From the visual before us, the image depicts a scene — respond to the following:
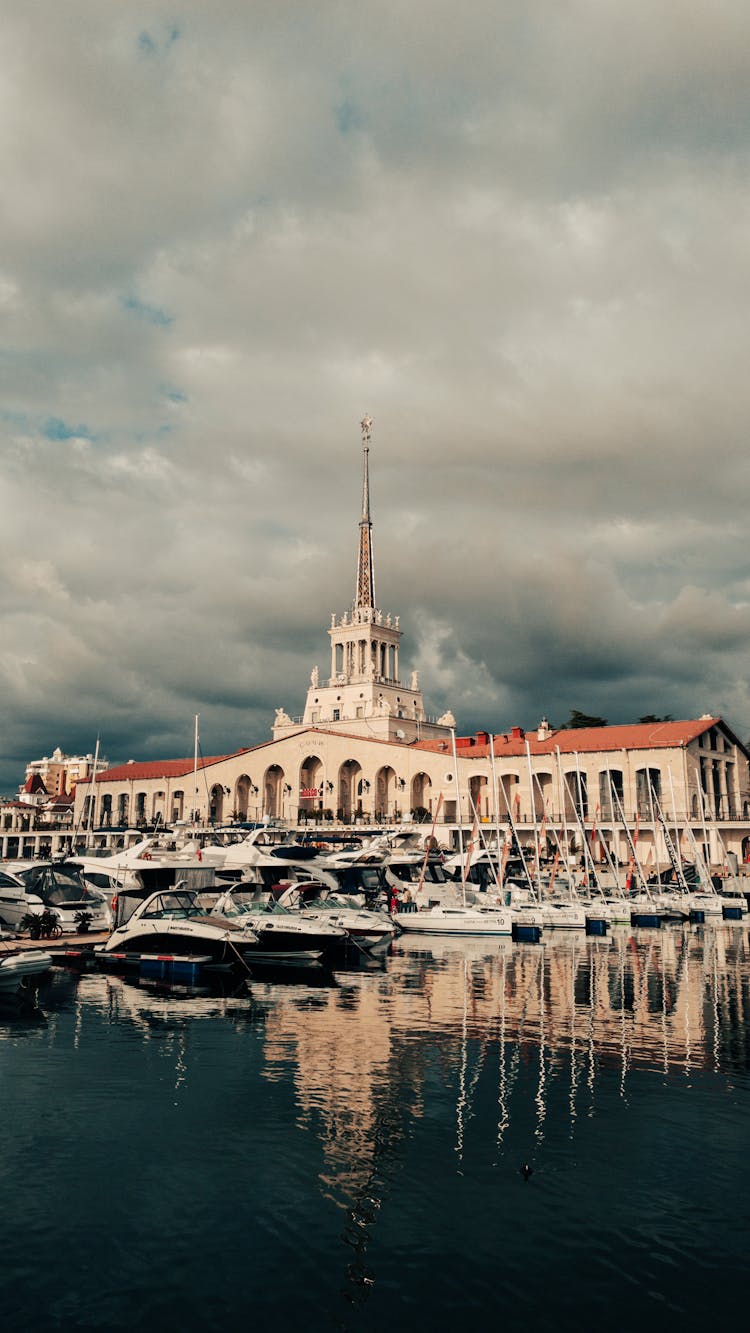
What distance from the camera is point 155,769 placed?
13375cm

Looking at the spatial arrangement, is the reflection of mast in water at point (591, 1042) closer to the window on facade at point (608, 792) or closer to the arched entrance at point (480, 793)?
the window on facade at point (608, 792)

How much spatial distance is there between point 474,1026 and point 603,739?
80.1 metres

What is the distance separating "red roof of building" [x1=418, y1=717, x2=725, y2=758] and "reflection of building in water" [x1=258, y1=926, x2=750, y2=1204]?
5815 cm

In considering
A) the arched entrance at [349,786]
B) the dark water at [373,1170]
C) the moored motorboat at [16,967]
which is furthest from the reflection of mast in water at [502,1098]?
the arched entrance at [349,786]

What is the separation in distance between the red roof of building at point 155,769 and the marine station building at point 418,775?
215mm

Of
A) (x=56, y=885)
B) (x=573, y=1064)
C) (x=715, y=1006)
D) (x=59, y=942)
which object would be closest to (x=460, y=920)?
(x=56, y=885)

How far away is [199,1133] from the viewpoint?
53.0ft

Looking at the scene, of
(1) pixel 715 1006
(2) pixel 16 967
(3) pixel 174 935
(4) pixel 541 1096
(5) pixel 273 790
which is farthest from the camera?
(5) pixel 273 790

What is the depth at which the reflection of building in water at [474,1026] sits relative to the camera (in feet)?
57.7

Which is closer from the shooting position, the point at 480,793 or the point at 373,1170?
the point at 373,1170

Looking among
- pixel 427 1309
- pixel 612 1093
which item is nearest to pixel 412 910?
pixel 612 1093

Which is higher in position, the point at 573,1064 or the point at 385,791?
the point at 385,791

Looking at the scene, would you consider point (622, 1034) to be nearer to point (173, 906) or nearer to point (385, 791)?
point (173, 906)

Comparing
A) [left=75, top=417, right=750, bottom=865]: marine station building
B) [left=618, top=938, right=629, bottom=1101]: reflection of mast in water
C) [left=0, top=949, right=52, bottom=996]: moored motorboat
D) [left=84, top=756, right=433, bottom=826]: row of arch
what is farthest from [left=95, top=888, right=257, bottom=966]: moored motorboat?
[left=84, top=756, right=433, bottom=826]: row of arch
